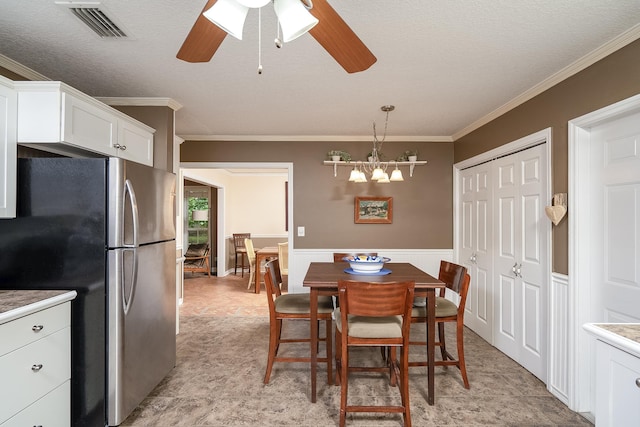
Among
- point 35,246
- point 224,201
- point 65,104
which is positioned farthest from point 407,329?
point 224,201

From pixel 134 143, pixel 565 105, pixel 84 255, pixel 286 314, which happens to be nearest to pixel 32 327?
pixel 84 255

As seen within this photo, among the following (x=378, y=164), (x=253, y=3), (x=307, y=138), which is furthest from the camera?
(x=307, y=138)

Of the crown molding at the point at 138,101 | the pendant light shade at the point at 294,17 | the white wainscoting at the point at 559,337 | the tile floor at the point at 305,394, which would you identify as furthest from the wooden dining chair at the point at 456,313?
the crown molding at the point at 138,101

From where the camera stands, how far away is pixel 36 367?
1676 mm

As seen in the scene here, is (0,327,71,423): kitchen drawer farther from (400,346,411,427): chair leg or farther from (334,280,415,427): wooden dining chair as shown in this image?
(400,346,411,427): chair leg

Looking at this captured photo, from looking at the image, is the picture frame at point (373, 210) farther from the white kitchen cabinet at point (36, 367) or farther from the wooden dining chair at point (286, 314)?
the white kitchen cabinet at point (36, 367)

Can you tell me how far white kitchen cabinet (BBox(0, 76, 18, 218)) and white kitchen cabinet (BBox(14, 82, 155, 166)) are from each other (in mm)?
48

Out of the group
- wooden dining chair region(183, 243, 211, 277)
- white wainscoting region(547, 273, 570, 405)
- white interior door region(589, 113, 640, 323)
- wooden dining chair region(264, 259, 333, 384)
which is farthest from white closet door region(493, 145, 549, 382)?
wooden dining chair region(183, 243, 211, 277)

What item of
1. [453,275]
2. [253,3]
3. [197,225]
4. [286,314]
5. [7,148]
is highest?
[253,3]

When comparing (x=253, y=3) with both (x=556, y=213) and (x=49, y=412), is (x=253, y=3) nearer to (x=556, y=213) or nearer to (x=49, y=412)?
(x=49, y=412)

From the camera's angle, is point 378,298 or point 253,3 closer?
point 253,3

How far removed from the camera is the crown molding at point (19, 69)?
7.47 feet

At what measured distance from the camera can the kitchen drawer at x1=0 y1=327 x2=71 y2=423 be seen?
1.51 m

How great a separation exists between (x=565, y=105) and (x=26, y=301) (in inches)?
142
